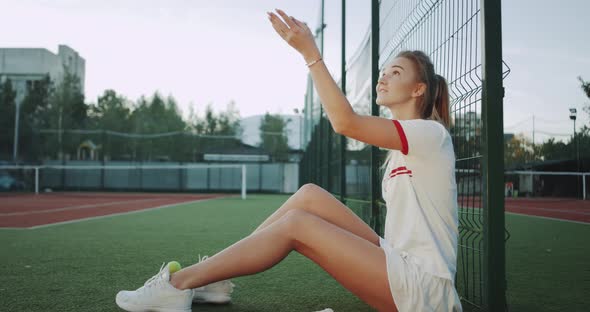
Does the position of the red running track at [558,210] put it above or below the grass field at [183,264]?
below

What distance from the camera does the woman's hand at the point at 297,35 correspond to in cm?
180

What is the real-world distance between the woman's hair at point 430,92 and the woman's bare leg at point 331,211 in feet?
1.74

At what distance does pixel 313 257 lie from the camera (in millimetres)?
1896

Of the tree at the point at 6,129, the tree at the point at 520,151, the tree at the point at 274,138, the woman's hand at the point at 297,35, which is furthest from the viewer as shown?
the tree at the point at 6,129

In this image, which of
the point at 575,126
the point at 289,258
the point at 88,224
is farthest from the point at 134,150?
the point at 289,258

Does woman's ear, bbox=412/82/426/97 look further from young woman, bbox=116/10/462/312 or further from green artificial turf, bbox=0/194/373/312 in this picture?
green artificial turf, bbox=0/194/373/312

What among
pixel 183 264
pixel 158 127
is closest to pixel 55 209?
pixel 183 264

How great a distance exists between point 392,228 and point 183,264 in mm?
2201

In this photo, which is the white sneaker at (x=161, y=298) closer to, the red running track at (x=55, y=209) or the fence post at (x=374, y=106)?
the fence post at (x=374, y=106)

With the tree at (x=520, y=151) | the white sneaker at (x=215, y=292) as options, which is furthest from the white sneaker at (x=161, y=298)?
the tree at (x=520, y=151)

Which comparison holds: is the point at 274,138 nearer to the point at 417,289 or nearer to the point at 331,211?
the point at 331,211

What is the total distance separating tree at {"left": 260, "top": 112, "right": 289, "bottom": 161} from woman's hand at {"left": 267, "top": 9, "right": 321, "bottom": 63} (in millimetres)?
27335

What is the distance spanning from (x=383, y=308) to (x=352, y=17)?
16.3 feet

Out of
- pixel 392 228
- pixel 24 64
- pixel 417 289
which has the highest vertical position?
pixel 24 64
